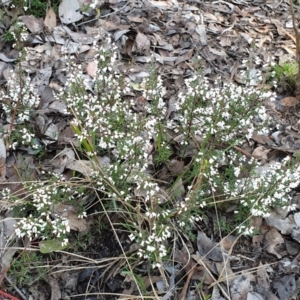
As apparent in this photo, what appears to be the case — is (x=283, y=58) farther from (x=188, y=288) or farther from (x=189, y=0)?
(x=188, y=288)

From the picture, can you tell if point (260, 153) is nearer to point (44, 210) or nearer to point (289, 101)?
point (289, 101)

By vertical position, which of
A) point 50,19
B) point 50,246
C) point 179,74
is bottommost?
point 50,246

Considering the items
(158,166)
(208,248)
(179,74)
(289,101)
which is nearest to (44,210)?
(158,166)

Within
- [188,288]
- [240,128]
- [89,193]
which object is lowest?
[188,288]

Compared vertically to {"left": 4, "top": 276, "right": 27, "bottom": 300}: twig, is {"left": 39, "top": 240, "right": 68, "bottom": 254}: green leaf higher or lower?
higher

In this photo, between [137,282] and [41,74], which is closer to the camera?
[137,282]

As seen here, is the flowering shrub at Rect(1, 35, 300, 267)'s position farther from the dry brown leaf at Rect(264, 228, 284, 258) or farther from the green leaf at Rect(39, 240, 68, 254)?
the dry brown leaf at Rect(264, 228, 284, 258)

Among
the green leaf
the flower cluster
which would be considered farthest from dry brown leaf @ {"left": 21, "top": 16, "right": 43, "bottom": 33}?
the green leaf

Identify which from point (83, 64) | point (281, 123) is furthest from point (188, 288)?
point (83, 64)
